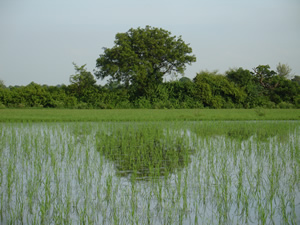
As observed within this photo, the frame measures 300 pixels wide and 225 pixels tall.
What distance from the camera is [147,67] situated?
2403 centimetres

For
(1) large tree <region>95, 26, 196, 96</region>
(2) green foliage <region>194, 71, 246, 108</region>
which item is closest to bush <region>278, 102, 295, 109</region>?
(2) green foliage <region>194, 71, 246, 108</region>

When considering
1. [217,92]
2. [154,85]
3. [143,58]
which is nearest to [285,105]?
[217,92]

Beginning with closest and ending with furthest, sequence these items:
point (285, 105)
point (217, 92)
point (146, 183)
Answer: point (146, 183) < point (285, 105) < point (217, 92)

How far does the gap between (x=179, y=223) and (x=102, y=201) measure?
107 cm

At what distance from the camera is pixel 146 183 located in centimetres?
496

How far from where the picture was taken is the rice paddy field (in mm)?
3754

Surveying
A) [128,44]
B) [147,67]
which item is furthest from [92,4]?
[147,67]

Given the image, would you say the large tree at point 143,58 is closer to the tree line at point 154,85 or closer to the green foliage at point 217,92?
the tree line at point 154,85

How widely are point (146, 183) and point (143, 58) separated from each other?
20008mm

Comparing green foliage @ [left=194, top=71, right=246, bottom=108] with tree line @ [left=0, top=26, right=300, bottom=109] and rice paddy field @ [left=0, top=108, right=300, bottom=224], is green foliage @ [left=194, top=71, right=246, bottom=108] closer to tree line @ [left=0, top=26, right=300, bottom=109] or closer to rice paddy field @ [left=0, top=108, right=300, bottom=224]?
tree line @ [left=0, top=26, right=300, bottom=109]

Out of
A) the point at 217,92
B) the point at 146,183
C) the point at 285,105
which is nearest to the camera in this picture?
the point at 146,183

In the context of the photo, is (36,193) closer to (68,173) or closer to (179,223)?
(68,173)

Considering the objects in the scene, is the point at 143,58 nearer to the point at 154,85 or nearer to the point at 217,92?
the point at 154,85

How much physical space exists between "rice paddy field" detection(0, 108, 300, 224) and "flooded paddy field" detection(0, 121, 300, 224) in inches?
0.4
